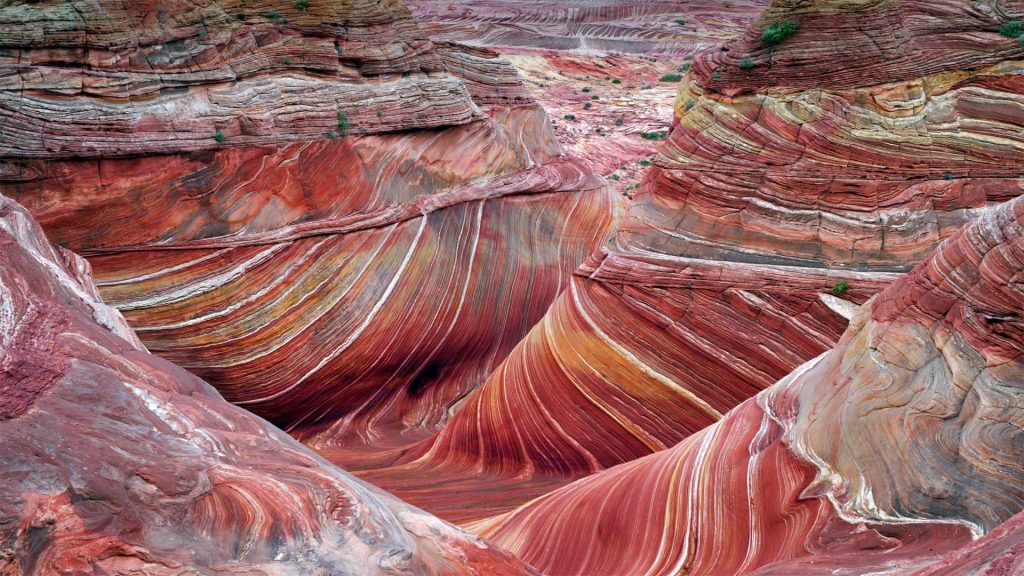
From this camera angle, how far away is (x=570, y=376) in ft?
27.5

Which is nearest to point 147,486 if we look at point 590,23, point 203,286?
point 203,286

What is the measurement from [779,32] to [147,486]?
20.1ft

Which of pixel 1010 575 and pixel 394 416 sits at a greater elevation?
pixel 1010 575

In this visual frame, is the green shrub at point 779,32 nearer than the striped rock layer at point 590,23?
Yes

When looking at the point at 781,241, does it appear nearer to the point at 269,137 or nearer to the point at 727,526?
the point at 727,526

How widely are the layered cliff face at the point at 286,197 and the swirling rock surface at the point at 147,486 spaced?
465cm

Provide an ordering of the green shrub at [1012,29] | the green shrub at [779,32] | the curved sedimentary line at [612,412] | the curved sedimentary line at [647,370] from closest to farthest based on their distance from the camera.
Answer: the green shrub at [1012,29], the green shrub at [779,32], the curved sedimentary line at [647,370], the curved sedimentary line at [612,412]

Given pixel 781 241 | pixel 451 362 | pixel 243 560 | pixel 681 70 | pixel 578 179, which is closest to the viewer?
pixel 243 560

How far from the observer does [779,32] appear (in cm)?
750

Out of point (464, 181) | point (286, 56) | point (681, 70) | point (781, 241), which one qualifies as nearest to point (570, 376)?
point (781, 241)

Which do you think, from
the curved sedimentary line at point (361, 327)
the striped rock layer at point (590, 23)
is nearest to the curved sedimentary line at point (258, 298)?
the curved sedimentary line at point (361, 327)

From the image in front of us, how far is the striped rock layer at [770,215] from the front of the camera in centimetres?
719

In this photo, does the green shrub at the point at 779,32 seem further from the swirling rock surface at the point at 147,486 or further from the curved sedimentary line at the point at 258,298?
the curved sedimentary line at the point at 258,298

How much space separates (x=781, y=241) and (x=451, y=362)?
509 cm
